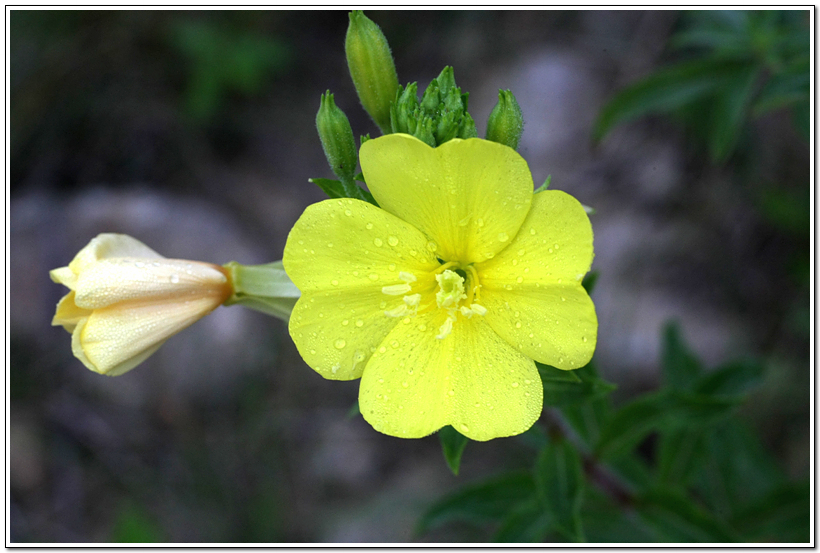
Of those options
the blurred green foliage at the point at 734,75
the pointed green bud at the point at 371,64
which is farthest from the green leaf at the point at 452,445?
the blurred green foliage at the point at 734,75

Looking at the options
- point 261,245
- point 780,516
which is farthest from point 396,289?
point 261,245

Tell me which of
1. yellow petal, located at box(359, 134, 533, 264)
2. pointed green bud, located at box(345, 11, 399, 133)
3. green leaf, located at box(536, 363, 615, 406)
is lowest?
green leaf, located at box(536, 363, 615, 406)

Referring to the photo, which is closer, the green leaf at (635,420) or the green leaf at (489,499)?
the green leaf at (635,420)

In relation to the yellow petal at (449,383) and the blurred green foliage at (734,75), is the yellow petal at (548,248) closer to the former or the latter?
the yellow petal at (449,383)

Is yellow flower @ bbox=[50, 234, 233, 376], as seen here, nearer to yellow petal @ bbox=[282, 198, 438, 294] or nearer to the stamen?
yellow petal @ bbox=[282, 198, 438, 294]

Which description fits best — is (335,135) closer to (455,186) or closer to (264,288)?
(455,186)

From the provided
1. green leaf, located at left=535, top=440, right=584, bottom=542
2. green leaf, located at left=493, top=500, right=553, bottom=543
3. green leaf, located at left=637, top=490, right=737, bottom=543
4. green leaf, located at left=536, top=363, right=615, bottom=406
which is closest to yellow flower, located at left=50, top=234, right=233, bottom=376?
green leaf, located at left=536, top=363, right=615, bottom=406
